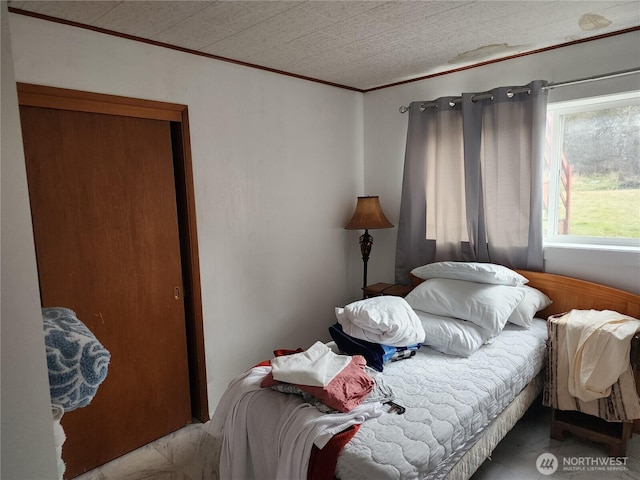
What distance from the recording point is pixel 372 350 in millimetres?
2158

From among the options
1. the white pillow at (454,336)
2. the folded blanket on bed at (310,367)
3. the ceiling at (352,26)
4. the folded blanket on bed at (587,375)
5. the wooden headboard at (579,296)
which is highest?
the ceiling at (352,26)

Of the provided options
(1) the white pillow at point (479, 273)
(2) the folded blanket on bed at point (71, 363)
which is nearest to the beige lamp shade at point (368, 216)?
(1) the white pillow at point (479, 273)

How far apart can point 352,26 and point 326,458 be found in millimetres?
2014

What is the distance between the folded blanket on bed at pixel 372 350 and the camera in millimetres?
2131

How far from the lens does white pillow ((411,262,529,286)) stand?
263 centimetres

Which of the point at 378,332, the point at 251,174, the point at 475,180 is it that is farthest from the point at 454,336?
the point at 251,174

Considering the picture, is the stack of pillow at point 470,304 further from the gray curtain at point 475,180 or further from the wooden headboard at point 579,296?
the gray curtain at point 475,180

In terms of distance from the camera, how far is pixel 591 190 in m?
2.74

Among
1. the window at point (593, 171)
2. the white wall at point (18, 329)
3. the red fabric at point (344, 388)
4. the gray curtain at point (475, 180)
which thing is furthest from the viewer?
the gray curtain at point (475, 180)

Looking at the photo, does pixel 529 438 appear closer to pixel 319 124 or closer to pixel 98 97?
pixel 319 124

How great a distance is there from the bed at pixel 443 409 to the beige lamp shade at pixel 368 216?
3.85 ft

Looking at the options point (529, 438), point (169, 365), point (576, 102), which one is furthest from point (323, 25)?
point (529, 438)

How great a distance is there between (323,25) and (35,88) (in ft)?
4.63

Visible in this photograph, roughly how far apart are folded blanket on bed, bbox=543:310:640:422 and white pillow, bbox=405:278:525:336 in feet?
0.86
